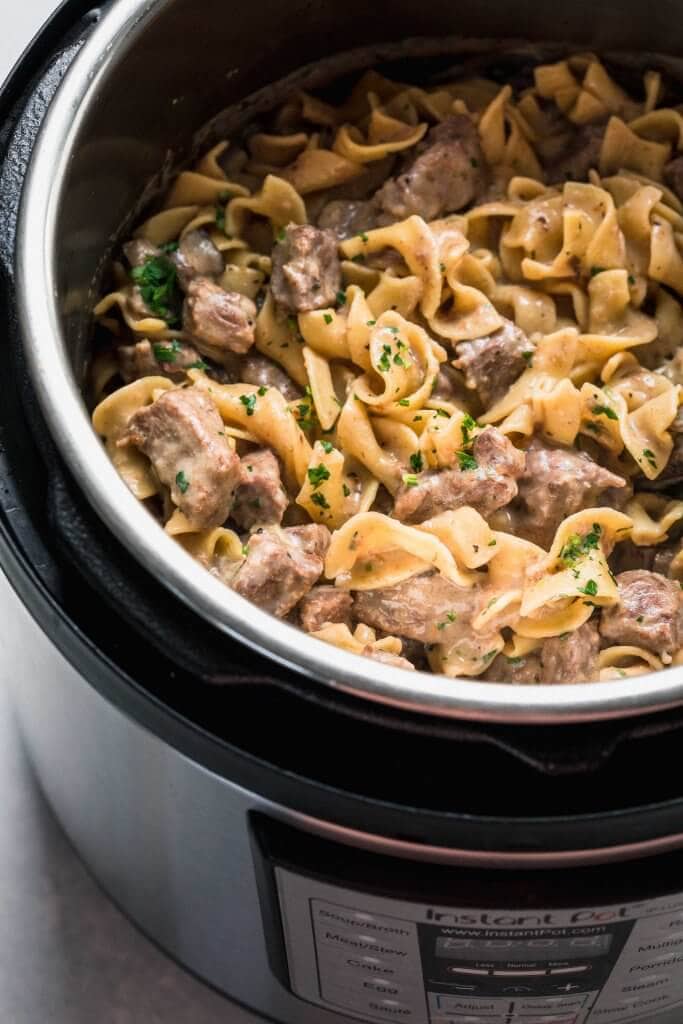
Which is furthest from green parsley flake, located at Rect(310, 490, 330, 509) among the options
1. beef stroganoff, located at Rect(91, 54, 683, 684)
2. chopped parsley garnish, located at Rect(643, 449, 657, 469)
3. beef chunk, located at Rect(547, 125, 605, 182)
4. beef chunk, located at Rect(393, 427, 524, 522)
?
beef chunk, located at Rect(547, 125, 605, 182)

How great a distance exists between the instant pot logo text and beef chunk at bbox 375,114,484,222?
186 cm

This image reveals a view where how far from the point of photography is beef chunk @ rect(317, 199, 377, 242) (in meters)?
3.35

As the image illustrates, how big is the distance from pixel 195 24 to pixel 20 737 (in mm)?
1896

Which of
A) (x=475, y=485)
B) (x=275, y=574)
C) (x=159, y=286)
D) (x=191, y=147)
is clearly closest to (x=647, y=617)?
(x=475, y=485)

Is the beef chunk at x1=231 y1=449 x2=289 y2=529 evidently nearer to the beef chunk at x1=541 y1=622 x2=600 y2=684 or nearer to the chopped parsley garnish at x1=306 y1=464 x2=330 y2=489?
the chopped parsley garnish at x1=306 y1=464 x2=330 y2=489

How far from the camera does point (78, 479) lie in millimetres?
2057

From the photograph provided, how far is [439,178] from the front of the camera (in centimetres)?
327

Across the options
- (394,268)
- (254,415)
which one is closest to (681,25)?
(394,268)

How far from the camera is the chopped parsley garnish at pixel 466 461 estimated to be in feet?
9.35

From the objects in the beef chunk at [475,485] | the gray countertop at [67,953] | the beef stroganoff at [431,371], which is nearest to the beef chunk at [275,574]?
the beef stroganoff at [431,371]

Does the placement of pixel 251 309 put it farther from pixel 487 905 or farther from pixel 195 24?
pixel 487 905

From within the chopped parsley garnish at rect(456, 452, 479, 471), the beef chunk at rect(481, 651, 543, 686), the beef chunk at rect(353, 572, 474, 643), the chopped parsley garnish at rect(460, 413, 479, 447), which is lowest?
the beef chunk at rect(481, 651, 543, 686)

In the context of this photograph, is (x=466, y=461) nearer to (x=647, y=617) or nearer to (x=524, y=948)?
(x=647, y=617)

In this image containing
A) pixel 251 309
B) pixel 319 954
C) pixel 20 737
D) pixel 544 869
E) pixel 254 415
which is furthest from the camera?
pixel 20 737
